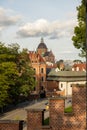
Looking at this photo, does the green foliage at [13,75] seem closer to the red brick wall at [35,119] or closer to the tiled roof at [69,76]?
the tiled roof at [69,76]

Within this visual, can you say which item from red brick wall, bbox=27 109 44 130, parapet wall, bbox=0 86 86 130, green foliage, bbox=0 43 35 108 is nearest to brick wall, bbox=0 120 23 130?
parapet wall, bbox=0 86 86 130

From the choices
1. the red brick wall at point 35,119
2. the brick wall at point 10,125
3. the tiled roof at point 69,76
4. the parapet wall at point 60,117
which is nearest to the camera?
the brick wall at point 10,125

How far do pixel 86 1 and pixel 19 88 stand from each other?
5351cm

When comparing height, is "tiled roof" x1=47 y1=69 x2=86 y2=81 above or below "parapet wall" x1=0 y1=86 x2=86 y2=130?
below

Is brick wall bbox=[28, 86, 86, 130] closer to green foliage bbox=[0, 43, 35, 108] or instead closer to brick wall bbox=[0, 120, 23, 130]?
brick wall bbox=[0, 120, 23, 130]

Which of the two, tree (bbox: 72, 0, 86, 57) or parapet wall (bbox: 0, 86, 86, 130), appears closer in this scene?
parapet wall (bbox: 0, 86, 86, 130)

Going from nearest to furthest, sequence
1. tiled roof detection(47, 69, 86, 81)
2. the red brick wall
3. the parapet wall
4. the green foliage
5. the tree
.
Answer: the parapet wall, the red brick wall, the tree, the green foliage, tiled roof detection(47, 69, 86, 81)

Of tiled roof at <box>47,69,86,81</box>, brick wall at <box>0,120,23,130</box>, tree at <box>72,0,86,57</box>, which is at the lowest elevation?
tiled roof at <box>47,69,86,81</box>

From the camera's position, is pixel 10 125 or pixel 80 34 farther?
pixel 80 34

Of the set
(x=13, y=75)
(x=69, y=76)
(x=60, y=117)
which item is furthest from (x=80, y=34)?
(x=69, y=76)

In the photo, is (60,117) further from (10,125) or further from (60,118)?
(10,125)

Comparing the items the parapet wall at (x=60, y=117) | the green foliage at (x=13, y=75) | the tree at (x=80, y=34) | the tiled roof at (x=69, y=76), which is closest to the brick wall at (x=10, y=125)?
the parapet wall at (x=60, y=117)

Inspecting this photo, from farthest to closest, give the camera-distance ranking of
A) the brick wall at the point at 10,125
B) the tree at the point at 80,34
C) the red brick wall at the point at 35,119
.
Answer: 1. the tree at the point at 80,34
2. the red brick wall at the point at 35,119
3. the brick wall at the point at 10,125

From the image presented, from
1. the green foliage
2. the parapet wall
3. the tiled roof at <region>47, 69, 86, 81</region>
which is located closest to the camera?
the parapet wall
